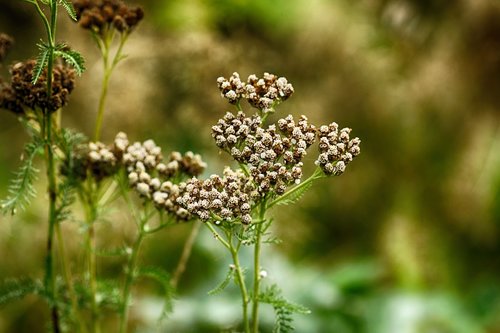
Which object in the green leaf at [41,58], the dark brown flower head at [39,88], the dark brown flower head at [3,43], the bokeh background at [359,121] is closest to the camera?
the green leaf at [41,58]

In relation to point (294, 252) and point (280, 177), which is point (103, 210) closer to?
point (280, 177)

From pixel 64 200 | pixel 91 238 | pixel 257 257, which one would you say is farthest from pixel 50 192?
pixel 257 257

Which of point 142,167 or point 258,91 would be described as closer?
point 258,91

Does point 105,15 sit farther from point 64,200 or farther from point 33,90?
point 64,200

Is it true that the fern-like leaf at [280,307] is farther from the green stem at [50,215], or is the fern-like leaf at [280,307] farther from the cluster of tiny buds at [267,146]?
the green stem at [50,215]

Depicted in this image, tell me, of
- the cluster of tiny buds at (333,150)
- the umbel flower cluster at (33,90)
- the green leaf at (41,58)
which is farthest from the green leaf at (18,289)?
the cluster of tiny buds at (333,150)

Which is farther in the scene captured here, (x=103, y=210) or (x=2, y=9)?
(x=2, y=9)

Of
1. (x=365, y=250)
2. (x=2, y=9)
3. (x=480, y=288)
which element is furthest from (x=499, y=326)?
(x=2, y=9)
